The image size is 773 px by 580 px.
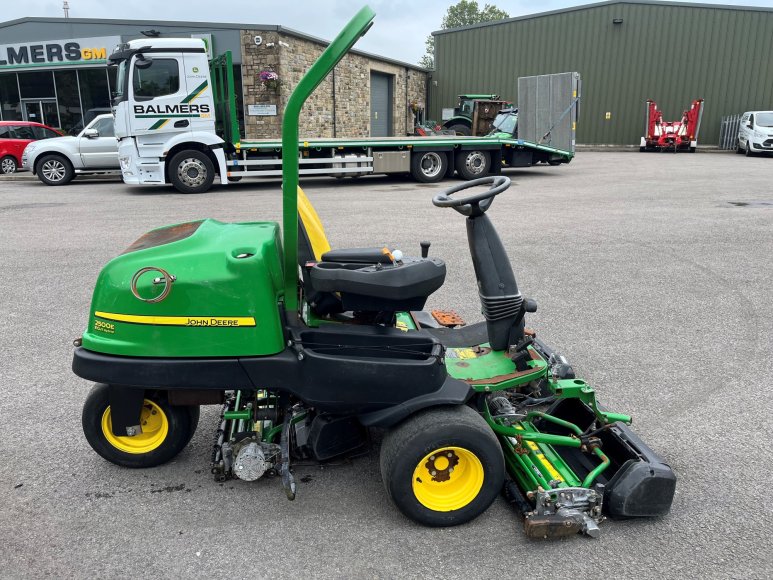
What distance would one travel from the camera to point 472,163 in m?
16.1

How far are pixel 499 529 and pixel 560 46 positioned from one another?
31.7 meters

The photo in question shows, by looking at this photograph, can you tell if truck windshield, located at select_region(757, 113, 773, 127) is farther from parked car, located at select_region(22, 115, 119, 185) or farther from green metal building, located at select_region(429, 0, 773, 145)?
parked car, located at select_region(22, 115, 119, 185)

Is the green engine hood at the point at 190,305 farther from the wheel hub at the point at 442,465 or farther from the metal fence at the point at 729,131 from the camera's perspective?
the metal fence at the point at 729,131

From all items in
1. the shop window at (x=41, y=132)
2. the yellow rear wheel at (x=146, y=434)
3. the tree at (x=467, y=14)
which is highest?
the tree at (x=467, y=14)

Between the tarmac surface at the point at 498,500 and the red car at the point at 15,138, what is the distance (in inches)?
433

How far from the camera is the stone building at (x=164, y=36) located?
21.0 metres

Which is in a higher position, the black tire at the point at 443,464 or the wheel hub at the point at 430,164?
the wheel hub at the point at 430,164

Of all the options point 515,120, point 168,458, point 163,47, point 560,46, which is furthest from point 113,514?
point 560,46

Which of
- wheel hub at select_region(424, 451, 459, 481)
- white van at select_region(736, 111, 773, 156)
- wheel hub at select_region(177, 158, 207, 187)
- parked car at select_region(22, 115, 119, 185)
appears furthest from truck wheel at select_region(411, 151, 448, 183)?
white van at select_region(736, 111, 773, 156)

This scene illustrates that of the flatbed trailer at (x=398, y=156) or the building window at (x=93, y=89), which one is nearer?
the flatbed trailer at (x=398, y=156)

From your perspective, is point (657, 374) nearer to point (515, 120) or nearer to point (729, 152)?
point (515, 120)

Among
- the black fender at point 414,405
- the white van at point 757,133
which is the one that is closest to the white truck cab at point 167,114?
the black fender at point 414,405

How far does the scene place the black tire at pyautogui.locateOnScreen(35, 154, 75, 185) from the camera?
630 inches

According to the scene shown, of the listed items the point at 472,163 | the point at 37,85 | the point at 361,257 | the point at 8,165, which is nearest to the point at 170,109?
the point at 472,163
